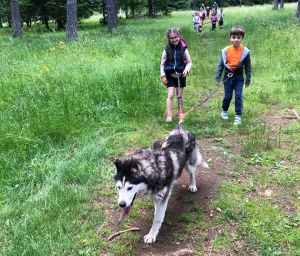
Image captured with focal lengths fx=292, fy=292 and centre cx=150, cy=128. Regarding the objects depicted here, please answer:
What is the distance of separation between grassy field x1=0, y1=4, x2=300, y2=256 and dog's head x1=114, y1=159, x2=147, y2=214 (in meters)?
0.67

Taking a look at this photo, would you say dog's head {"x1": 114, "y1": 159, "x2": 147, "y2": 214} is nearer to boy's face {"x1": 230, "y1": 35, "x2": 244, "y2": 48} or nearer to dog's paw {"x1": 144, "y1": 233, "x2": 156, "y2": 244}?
dog's paw {"x1": 144, "y1": 233, "x2": 156, "y2": 244}

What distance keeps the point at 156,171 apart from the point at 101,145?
6.87ft

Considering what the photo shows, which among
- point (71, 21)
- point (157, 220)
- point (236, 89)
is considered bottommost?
point (157, 220)

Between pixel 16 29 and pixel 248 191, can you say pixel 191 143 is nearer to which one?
pixel 248 191

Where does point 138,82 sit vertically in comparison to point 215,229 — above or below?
above

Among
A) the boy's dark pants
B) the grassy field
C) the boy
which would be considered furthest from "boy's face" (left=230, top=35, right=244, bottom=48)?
the grassy field

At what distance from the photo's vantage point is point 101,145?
15.7 feet

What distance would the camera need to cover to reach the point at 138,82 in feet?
22.6

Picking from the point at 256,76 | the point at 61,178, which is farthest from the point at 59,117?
the point at 256,76

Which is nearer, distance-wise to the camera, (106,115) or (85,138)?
(85,138)

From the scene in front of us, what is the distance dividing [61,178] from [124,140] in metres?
1.48

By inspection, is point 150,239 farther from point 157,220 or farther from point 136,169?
point 136,169

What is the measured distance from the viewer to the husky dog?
262 centimetres

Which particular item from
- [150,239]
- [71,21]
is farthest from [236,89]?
[71,21]
